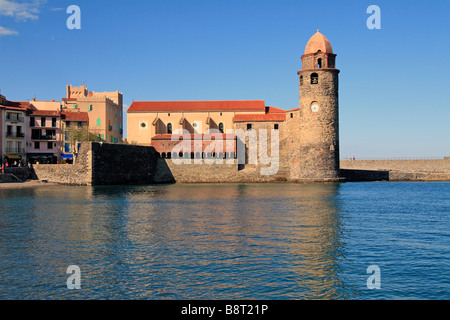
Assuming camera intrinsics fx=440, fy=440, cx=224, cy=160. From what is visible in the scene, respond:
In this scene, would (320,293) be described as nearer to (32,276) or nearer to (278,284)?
(278,284)

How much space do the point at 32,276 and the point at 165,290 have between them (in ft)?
12.1

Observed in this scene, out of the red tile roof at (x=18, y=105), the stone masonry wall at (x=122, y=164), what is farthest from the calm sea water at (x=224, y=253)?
the red tile roof at (x=18, y=105)

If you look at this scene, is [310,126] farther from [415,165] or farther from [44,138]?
[44,138]

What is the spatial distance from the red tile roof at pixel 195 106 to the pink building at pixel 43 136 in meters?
11.5

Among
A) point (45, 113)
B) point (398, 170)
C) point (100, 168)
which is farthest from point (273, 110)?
point (45, 113)

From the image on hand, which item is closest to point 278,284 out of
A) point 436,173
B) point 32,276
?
point 32,276

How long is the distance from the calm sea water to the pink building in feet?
112

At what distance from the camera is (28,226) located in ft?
63.1

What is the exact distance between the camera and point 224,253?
13898 mm

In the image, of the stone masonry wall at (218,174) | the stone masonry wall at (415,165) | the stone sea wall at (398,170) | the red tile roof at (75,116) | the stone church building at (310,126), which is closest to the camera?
the stone church building at (310,126)

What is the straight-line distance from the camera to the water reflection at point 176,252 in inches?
408

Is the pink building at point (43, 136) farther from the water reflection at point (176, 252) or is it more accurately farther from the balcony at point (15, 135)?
the water reflection at point (176, 252)

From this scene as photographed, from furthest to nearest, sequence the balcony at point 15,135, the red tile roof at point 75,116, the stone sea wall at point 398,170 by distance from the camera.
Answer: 1. the red tile roof at point 75,116
2. the stone sea wall at point 398,170
3. the balcony at point 15,135

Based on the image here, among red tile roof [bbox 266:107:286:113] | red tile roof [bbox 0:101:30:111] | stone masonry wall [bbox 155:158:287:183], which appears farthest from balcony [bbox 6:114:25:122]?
red tile roof [bbox 266:107:286:113]
